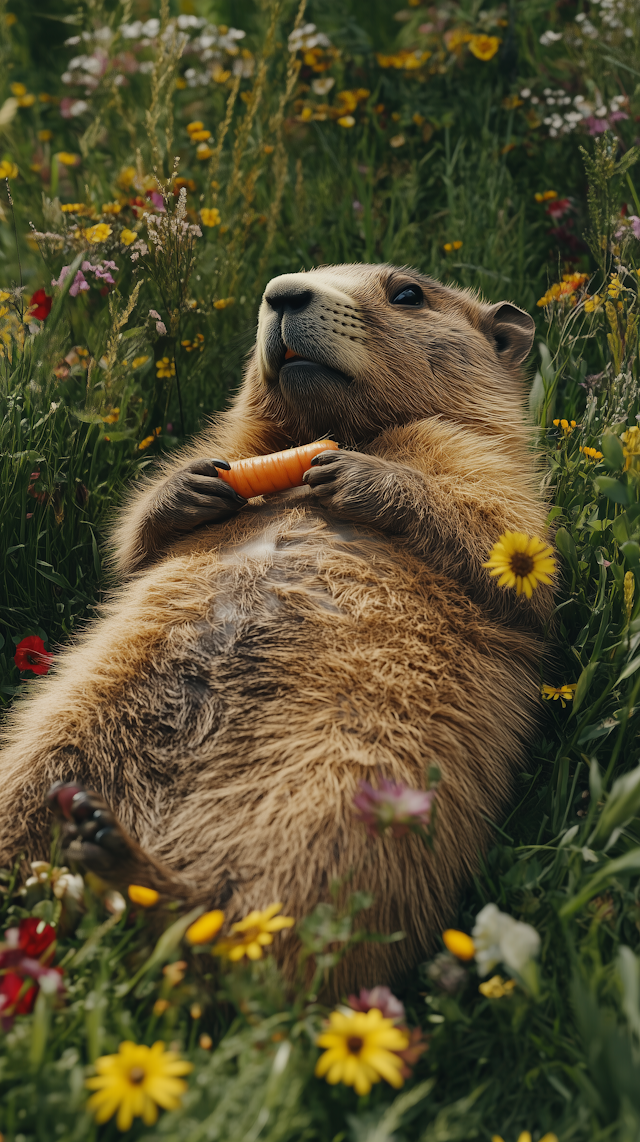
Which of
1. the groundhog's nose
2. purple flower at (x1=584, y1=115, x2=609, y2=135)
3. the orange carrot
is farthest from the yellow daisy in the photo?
purple flower at (x1=584, y1=115, x2=609, y2=135)

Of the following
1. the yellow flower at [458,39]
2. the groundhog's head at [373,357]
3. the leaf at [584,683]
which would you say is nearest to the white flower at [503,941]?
the leaf at [584,683]

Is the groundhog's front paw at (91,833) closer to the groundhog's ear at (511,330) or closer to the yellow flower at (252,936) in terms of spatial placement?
the yellow flower at (252,936)

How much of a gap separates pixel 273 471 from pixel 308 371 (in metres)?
0.36

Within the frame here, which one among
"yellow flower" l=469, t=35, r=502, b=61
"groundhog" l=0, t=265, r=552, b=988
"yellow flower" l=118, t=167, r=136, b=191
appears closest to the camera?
"groundhog" l=0, t=265, r=552, b=988

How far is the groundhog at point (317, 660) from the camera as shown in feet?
7.21

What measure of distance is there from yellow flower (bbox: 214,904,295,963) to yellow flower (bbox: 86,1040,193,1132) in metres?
0.27

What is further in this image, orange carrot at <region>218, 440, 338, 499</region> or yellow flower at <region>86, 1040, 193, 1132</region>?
orange carrot at <region>218, 440, 338, 499</region>

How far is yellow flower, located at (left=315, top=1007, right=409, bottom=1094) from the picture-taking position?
164cm

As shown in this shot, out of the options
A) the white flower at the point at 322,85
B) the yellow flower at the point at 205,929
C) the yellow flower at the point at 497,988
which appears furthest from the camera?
the white flower at the point at 322,85

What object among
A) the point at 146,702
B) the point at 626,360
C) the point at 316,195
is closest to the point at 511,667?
the point at 146,702

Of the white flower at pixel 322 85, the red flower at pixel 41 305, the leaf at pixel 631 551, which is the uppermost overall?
the white flower at pixel 322 85

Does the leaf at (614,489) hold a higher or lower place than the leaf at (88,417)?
higher

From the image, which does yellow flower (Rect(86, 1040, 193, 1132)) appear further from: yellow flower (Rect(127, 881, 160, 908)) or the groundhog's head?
the groundhog's head

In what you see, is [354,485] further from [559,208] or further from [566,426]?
[559,208]
